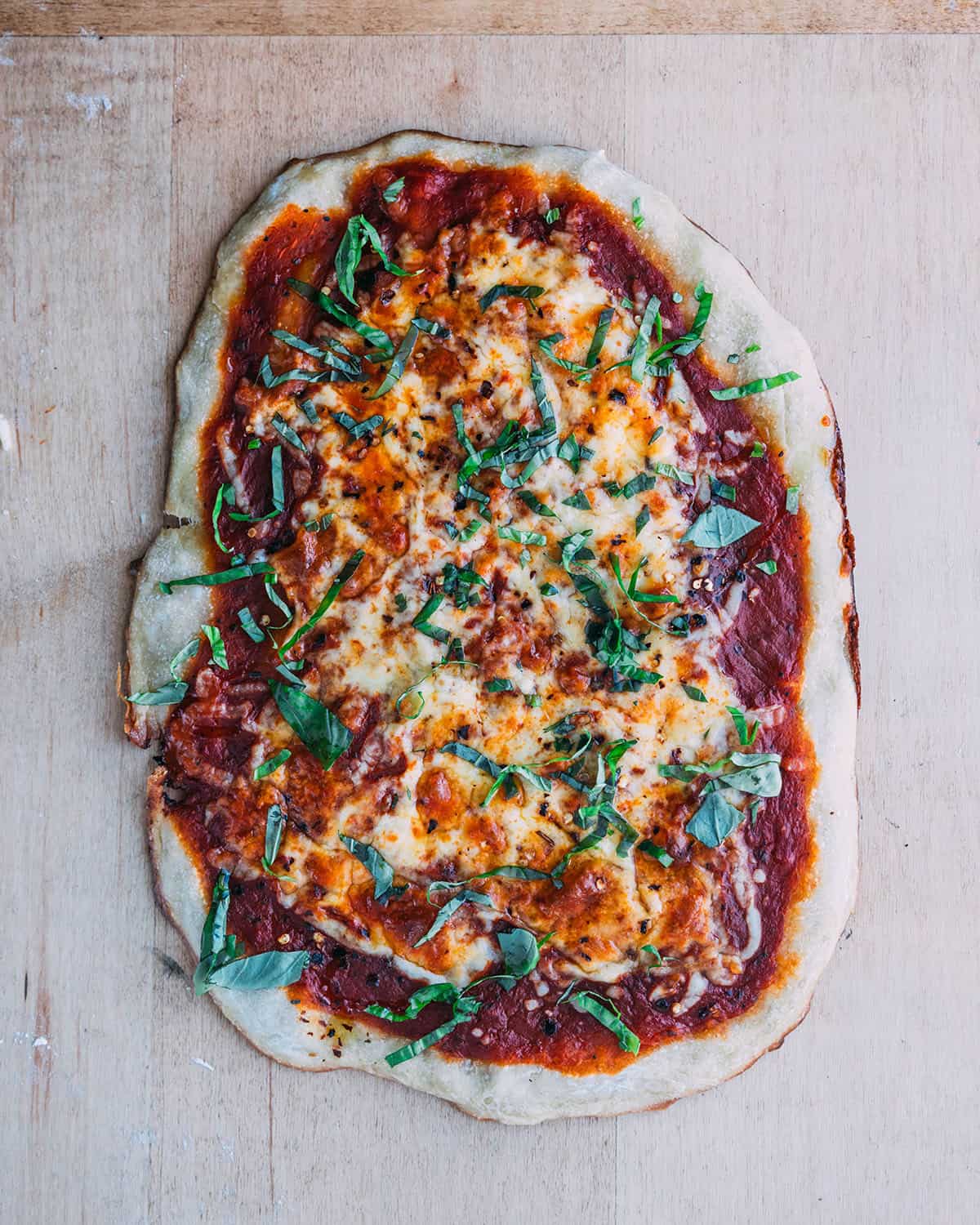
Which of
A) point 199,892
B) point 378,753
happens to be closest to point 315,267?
point 378,753

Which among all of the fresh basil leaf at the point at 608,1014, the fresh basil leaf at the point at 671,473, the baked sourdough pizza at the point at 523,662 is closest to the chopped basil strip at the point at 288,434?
the baked sourdough pizza at the point at 523,662

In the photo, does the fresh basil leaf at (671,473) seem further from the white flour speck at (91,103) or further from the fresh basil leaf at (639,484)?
the white flour speck at (91,103)

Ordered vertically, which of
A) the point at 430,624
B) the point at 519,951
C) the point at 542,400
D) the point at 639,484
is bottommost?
the point at 519,951

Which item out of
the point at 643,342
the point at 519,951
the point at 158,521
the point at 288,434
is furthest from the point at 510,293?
the point at 519,951

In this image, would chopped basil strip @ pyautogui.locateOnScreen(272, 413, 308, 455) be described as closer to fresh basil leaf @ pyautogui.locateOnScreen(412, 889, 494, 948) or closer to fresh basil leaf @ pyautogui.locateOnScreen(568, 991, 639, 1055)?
fresh basil leaf @ pyautogui.locateOnScreen(412, 889, 494, 948)

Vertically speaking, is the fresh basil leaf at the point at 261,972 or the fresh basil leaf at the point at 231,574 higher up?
the fresh basil leaf at the point at 231,574

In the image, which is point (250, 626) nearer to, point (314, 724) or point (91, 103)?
point (314, 724)
